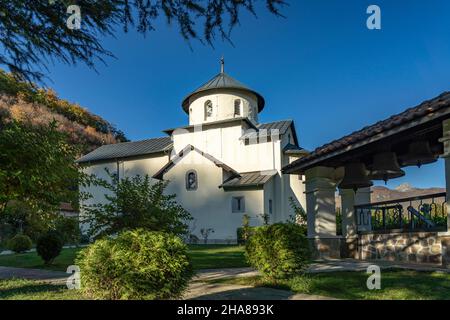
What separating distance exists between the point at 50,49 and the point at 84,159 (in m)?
31.5

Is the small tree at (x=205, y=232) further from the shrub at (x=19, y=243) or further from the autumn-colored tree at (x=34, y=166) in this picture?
the autumn-colored tree at (x=34, y=166)

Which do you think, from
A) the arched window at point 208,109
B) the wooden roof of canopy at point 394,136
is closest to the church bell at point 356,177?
the wooden roof of canopy at point 394,136

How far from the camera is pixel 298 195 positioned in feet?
96.7

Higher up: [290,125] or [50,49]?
[290,125]

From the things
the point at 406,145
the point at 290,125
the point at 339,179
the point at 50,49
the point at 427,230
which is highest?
the point at 290,125

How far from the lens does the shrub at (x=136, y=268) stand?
16.3 feet

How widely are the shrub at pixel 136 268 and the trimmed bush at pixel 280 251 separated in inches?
108

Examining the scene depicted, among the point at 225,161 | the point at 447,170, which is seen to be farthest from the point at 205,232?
the point at 447,170

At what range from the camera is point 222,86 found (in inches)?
1225

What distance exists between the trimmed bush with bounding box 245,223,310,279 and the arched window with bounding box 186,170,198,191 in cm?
2064

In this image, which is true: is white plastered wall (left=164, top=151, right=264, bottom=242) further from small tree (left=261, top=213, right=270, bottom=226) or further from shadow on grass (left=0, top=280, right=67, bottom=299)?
shadow on grass (left=0, top=280, right=67, bottom=299)

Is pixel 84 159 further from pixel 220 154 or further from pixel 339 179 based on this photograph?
pixel 339 179

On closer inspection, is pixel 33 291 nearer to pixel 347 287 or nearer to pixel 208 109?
pixel 347 287
